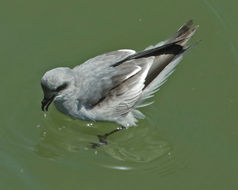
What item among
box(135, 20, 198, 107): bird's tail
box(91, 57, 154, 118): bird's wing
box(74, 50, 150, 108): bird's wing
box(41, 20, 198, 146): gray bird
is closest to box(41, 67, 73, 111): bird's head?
box(41, 20, 198, 146): gray bird

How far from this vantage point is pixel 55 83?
9.23 m

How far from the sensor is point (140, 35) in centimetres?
1144

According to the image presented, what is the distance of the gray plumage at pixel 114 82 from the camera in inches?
376

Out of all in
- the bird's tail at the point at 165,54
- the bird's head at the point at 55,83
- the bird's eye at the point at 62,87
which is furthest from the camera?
the bird's tail at the point at 165,54

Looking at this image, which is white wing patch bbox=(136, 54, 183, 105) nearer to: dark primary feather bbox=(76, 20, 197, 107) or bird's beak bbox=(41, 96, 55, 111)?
dark primary feather bbox=(76, 20, 197, 107)

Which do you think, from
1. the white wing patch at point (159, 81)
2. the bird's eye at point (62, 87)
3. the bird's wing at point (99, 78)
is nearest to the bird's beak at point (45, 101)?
the bird's eye at point (62, 87)

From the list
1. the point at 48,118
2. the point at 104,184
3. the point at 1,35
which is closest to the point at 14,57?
the point at 1,35

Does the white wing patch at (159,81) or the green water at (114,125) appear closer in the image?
the green water at (114,125)

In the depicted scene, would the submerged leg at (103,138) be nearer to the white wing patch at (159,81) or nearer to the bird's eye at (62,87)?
the white wing patch at (159,81)

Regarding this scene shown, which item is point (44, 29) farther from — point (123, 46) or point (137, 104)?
point (137, 104)

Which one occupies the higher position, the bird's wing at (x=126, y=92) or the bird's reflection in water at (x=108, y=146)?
the bird's wing at (x=126, y=92)

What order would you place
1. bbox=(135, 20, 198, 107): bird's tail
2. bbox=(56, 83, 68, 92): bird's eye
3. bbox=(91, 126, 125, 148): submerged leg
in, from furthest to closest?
bbox=(91, 126, 125, 148): submerged leg → bbox=(135, 20, 198, 107): bird's tail → bbox=(56, 83, 68, 92): bird's eye

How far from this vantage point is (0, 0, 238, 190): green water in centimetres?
955

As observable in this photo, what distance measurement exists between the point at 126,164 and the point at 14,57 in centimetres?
319
